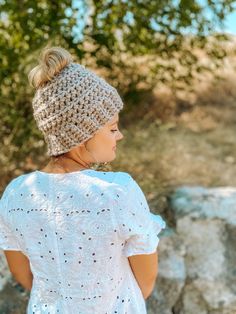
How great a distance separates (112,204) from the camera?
1726 millimetres

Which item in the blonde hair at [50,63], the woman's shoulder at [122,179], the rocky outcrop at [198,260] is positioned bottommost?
Answer: the rocky outcrop at [198,260]

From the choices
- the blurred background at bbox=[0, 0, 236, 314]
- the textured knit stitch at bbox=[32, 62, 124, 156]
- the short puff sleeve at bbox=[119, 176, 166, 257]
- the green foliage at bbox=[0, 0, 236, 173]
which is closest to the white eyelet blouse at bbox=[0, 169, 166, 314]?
the short puff sleeve at bbox=[119, 176, 166, 257]

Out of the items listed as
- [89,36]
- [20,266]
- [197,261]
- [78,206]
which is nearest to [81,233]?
[78,206]

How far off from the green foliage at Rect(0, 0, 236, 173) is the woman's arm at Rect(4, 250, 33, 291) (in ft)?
5.86

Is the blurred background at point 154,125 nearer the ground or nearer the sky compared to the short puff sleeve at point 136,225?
nearer the ground

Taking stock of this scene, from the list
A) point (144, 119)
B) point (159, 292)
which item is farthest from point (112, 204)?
point (144, 119)

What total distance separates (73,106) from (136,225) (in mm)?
385

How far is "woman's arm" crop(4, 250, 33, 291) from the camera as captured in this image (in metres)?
2.05

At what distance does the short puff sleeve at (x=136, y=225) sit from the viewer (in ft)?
5.70

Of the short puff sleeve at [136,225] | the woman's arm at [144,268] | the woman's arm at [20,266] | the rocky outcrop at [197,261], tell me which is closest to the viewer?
the short puff sleeve at [136,225]

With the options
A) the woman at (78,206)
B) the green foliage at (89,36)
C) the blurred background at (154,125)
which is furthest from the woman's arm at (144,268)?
the green foliage at (89,36)

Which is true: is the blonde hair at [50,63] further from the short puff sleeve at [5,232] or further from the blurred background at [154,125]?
the blurred background at [154,125]

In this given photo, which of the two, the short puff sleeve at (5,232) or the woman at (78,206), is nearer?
the woman at (78,206)

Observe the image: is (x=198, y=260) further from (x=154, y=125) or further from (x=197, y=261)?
(x=154, y=125)
